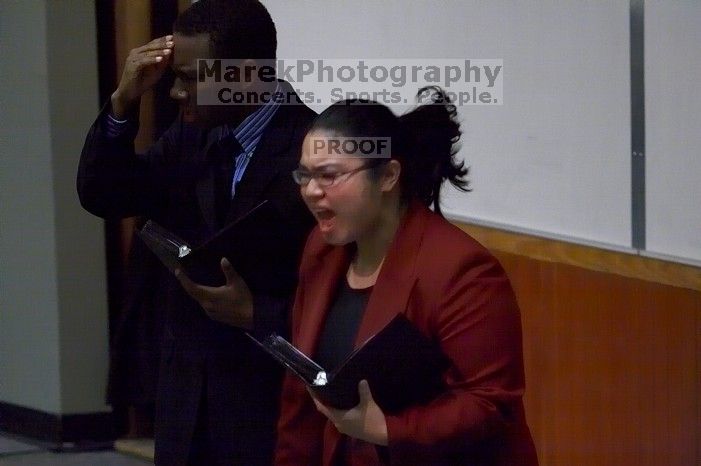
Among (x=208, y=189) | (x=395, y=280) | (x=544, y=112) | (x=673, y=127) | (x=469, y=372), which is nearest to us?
(x=469, y=372)

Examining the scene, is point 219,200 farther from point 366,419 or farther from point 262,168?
point 366,419

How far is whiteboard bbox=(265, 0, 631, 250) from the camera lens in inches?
167

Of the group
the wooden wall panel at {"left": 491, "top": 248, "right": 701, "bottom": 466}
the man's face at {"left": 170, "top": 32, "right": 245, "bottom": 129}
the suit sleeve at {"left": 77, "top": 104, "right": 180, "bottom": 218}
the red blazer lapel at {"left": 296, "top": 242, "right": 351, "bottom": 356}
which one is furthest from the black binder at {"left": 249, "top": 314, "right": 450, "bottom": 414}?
the wooden wall panel at {"left": 491, "top": 248, "right": 701, "bottom": 466}

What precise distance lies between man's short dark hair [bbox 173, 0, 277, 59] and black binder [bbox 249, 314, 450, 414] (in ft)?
2.95

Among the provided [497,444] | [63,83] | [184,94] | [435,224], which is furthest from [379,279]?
[63,83]

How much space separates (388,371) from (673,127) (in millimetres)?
1925

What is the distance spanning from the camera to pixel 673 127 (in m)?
4.02

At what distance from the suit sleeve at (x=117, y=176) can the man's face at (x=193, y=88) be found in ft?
0.64

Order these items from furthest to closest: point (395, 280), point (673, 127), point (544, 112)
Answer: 1. point (544, 112)
2. point (673, 127)
3. point (395, 280)

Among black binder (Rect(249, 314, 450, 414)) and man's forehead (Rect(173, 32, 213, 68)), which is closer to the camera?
black binder (Rect(249, 314, 450, 414))

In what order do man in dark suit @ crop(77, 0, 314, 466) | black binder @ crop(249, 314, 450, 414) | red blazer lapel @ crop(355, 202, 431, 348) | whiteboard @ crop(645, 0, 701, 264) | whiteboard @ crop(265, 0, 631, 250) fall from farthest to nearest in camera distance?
whiteboard @ crop(265, 0, 631, 250) → whiteboard @ crop(645, 0, 701, 264) → man in dark suit @ crop(77, 0, 314, 466) → red blazer lapel @ crop(355, 202, 431, 348) → black binder @ crop(249, 314, 450, 414)

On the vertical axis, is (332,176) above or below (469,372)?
above

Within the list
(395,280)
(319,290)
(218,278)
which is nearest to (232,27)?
(218,278)

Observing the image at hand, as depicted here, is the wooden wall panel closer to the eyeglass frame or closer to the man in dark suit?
the man in dark suit
